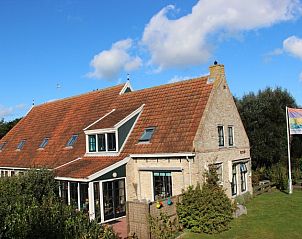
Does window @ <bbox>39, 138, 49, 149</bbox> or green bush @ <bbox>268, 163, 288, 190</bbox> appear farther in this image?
window @ <bbox>39, 138, 49, 149</bbox>

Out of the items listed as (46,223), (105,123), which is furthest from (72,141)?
(46,223)

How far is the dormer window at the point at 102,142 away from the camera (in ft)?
76.9

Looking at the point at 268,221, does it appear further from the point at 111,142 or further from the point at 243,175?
the point at 111,142

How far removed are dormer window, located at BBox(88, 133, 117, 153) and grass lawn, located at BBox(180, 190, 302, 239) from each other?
857 centimetres

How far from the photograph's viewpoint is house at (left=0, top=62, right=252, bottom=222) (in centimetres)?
2044

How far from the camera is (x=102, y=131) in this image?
23578 mm

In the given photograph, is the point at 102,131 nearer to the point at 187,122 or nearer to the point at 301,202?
the point at 187,122

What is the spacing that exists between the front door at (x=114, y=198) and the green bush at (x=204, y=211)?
490cm

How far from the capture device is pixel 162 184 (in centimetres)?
2127

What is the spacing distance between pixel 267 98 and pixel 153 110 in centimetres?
1595

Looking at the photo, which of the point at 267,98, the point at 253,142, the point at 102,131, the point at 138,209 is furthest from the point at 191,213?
the point at 267,98

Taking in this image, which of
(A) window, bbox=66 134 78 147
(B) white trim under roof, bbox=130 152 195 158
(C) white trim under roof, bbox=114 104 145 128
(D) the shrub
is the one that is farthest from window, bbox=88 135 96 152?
(D) the shrub

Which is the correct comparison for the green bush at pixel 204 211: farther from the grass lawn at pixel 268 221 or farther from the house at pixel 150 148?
the house at pixel 150 148

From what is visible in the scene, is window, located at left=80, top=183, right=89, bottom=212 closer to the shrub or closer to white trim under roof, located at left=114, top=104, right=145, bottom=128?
white trim under roof, located at left=114, top=104, right=145, bottom=128
